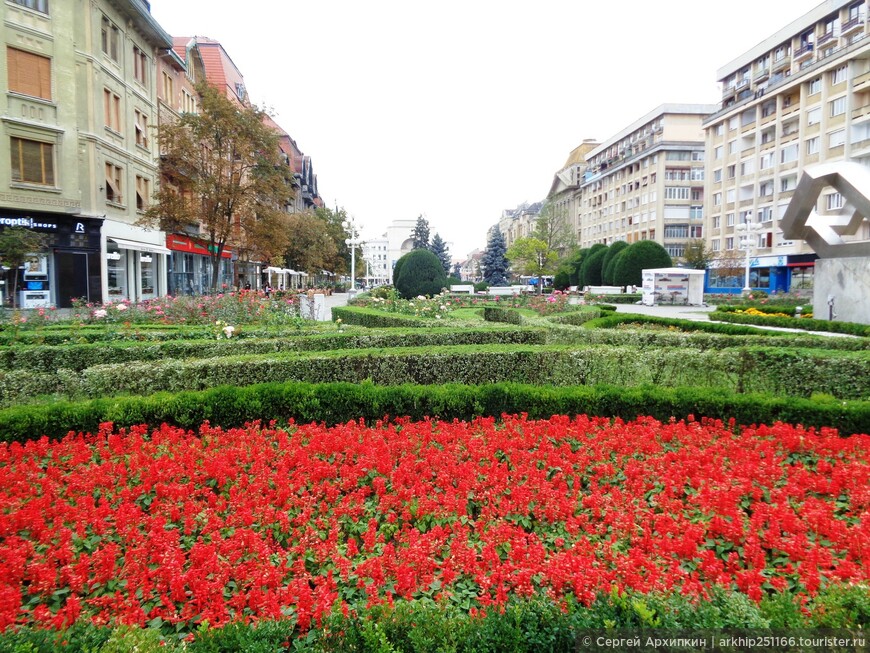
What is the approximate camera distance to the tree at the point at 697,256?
5106 cm

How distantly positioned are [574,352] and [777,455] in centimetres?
346

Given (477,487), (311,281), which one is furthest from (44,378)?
(311,281)

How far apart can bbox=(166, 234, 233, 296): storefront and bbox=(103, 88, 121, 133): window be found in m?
7.56

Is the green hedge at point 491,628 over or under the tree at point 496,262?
under

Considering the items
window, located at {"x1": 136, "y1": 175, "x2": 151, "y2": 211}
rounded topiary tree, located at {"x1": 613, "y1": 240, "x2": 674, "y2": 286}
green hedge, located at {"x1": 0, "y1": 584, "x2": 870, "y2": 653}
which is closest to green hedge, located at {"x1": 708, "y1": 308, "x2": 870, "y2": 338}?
green hedge, located at {"x1": 0, "y1": 584, "x2": 870, "y2": 653}

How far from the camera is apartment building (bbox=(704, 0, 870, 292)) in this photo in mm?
36188

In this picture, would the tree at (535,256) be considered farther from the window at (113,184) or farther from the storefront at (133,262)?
the window at (113,184)

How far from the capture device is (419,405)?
21.7ft

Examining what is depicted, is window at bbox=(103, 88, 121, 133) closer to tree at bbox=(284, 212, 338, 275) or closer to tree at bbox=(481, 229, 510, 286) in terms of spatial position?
tree at bbox=(284, 212, 338, 275)

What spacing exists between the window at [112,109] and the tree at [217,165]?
1.80m

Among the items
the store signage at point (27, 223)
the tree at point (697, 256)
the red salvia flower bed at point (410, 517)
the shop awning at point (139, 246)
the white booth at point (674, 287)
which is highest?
the tree at point (697, 256)

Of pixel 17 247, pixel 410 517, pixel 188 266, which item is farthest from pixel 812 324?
pixel 188 266

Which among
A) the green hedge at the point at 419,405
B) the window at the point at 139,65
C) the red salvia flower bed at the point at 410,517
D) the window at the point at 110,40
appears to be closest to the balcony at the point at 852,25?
the green hedge at the point at 419,405

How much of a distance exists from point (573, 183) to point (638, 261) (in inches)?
1962
